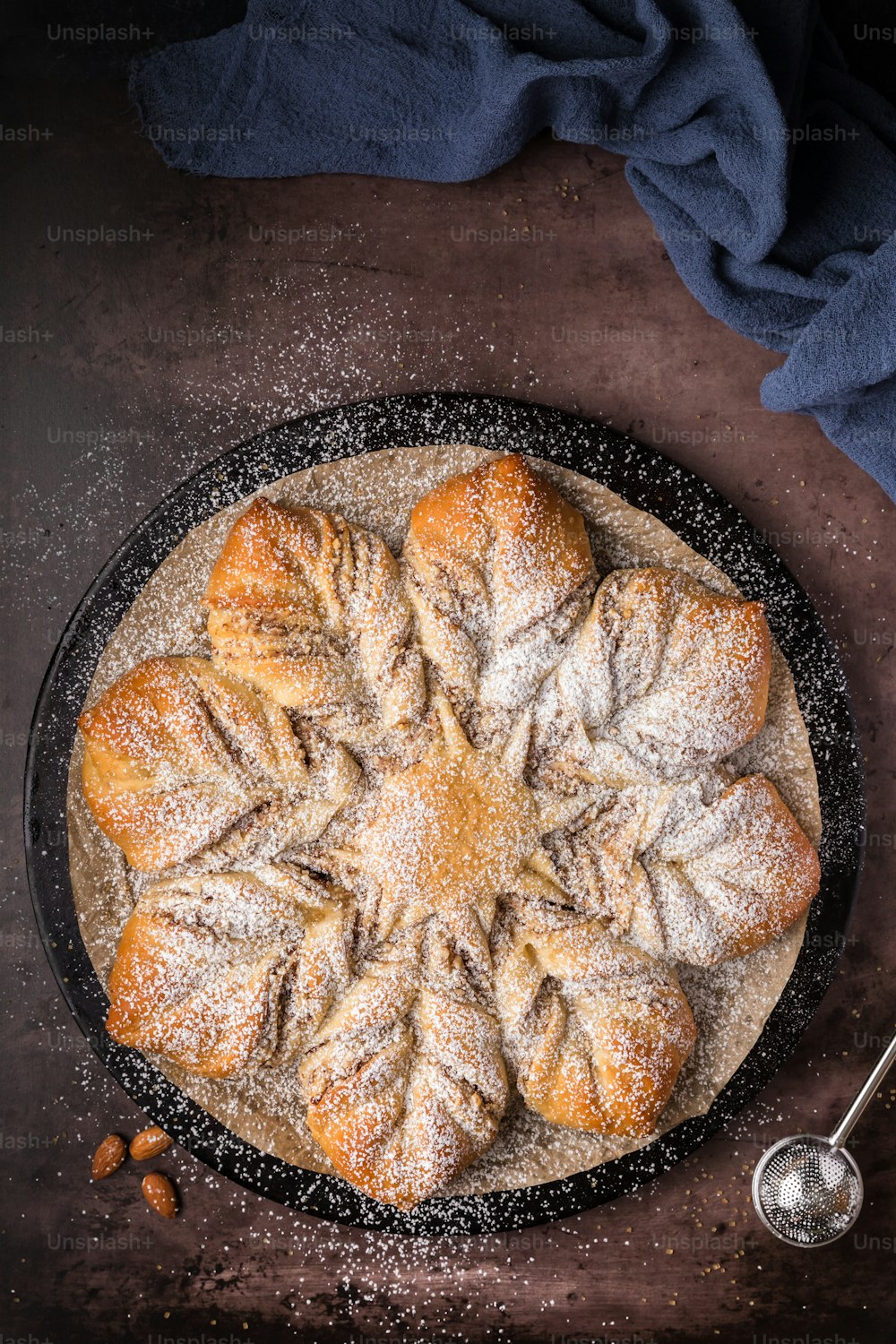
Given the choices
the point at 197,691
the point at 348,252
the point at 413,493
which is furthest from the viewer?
the point at 348,252

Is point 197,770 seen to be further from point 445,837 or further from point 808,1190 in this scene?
point 808,1190

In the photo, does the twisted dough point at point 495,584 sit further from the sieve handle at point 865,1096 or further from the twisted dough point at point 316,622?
the sieve handle at point 865,1096

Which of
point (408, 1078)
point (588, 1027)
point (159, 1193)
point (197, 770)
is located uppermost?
point (197, 770)

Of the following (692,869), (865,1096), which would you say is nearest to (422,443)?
(692,869)

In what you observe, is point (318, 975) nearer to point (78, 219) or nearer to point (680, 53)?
point (78, 219)

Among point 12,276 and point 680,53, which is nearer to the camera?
point 680,53

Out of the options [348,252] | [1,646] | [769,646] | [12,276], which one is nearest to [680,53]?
[348,252]

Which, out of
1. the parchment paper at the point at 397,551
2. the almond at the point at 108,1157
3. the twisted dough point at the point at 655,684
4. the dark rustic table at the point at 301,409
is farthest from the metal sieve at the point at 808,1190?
the almond at the point at 108,1157
